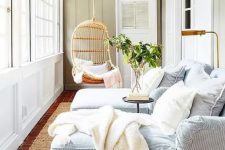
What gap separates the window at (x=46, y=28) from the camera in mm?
5012

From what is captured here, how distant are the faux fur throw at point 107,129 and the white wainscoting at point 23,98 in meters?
0.83

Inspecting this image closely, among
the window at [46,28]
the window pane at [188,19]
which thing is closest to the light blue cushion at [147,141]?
the window at [46,28]

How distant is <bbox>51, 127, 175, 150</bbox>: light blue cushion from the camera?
2.06 m

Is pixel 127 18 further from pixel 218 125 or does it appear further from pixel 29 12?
pixel 218 125

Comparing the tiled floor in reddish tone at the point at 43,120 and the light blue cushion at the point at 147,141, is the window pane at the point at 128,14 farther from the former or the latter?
the light blue cushion at the point at 147,141

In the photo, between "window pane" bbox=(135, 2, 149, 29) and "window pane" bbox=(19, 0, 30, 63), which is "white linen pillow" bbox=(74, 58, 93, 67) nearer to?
"window pane" bbox=(135, 2, 149, 29)

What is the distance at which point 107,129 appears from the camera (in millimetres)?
2201

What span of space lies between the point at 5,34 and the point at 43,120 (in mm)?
1699

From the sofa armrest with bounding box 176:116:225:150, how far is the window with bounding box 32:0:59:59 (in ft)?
10.7

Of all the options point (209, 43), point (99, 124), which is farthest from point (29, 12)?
point (99, 124)

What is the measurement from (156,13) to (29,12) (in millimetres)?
3104

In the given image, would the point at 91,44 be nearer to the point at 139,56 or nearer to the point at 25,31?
the point at 25,31

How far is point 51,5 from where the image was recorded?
6320 mm

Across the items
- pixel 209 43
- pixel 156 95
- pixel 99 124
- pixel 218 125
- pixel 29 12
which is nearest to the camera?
pixel 218 125
